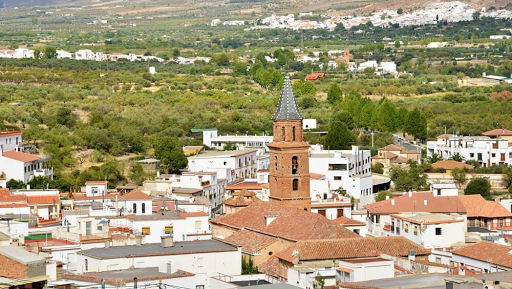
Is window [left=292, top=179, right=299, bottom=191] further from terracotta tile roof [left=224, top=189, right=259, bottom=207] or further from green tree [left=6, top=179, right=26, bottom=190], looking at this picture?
green tree [left=6, top=179, right=26, bottom=190]

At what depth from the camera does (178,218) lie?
1432 inches

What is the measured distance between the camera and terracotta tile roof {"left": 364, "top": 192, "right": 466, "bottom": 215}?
4188 cm

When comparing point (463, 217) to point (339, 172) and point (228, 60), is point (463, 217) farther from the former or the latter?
point (228, 60)

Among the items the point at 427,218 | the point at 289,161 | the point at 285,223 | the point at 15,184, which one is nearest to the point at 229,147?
the point at 15,184

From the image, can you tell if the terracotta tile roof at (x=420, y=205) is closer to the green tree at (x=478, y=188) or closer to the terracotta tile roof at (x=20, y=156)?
the green tree at (x=478, y=188)

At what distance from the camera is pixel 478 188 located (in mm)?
53469

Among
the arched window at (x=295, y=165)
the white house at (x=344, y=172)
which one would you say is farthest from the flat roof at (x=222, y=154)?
the arched window at (x=295, y=165)

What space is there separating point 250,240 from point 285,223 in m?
1.15

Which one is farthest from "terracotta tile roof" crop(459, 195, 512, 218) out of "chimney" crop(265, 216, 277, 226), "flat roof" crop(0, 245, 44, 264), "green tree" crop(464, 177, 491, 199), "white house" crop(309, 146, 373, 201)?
"flat roof" crop(0, 245, 44, 264)

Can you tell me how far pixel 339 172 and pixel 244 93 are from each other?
45786 mm

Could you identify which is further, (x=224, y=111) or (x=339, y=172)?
(x=224, y=111)

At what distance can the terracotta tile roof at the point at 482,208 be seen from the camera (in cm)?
4209

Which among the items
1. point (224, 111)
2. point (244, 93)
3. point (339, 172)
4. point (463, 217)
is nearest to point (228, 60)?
point (244, 93)

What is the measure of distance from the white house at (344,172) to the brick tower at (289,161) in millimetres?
9695
